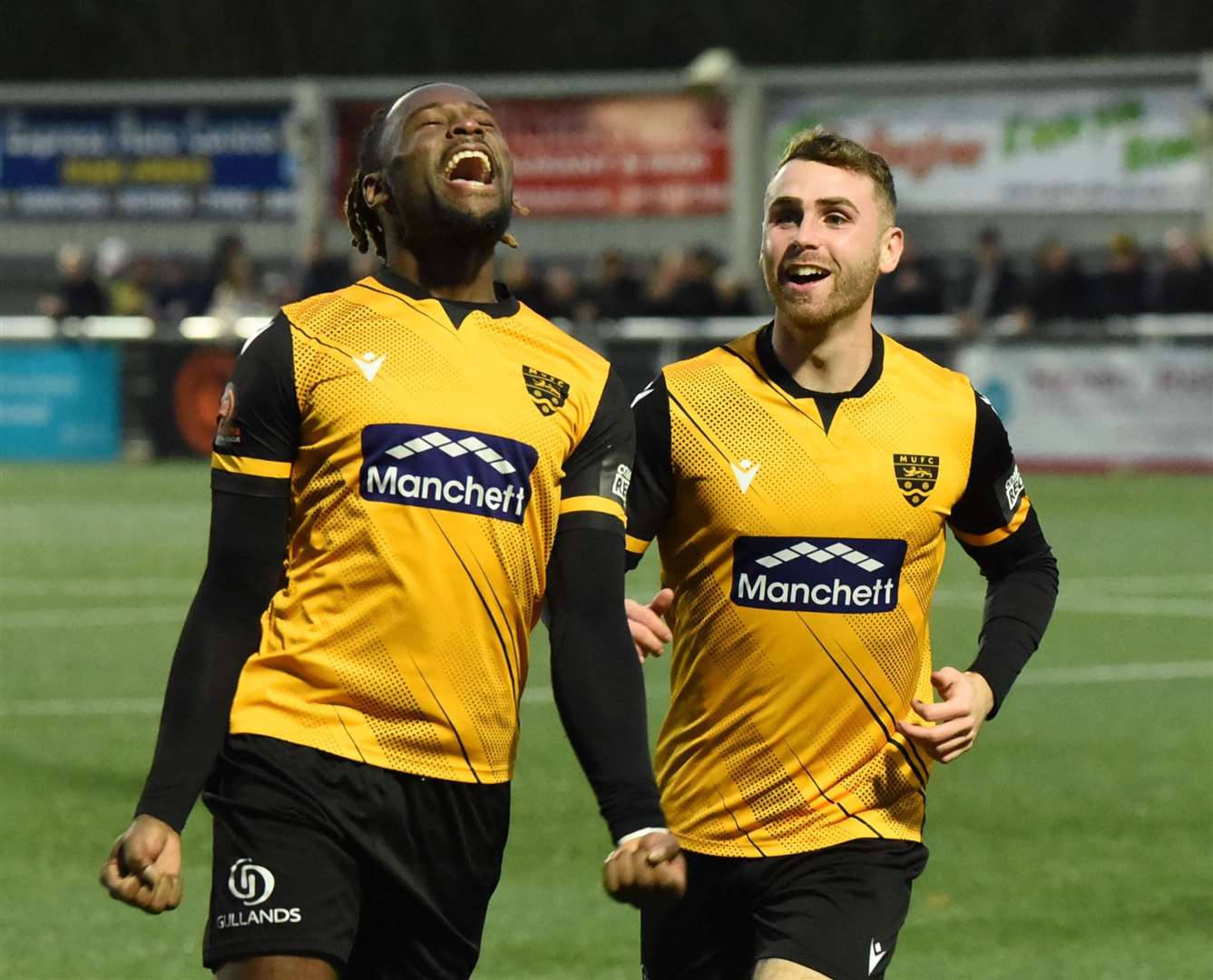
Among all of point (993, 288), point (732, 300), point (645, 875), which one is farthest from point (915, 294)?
point (645, 875)

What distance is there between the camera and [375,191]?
4.74m

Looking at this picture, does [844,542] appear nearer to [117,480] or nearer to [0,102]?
[117,480]

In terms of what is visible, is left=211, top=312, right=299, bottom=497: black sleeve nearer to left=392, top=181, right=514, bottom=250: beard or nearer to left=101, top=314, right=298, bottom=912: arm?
left=101, top=314, right=298, bottom=912: arm

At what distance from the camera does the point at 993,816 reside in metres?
9.88

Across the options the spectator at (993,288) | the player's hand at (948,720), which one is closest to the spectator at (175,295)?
the spectator at (993,288)

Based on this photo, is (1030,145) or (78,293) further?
(1030,145)

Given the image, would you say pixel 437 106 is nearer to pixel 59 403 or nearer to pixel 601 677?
Result: pixel 601 677

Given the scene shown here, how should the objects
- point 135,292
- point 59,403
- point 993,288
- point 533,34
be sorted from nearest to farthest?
point 993,288, point 59,403, point 135,292, point 533,34

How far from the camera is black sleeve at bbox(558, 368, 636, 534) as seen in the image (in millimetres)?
4637

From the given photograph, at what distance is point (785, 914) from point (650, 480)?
915 millimetres

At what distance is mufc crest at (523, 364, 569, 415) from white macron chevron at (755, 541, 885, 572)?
87cm

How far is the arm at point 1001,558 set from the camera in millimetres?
5570

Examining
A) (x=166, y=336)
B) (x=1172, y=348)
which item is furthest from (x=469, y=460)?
(x=166, y=336)

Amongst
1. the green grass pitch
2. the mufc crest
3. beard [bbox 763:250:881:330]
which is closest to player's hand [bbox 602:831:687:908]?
the mufc crest
